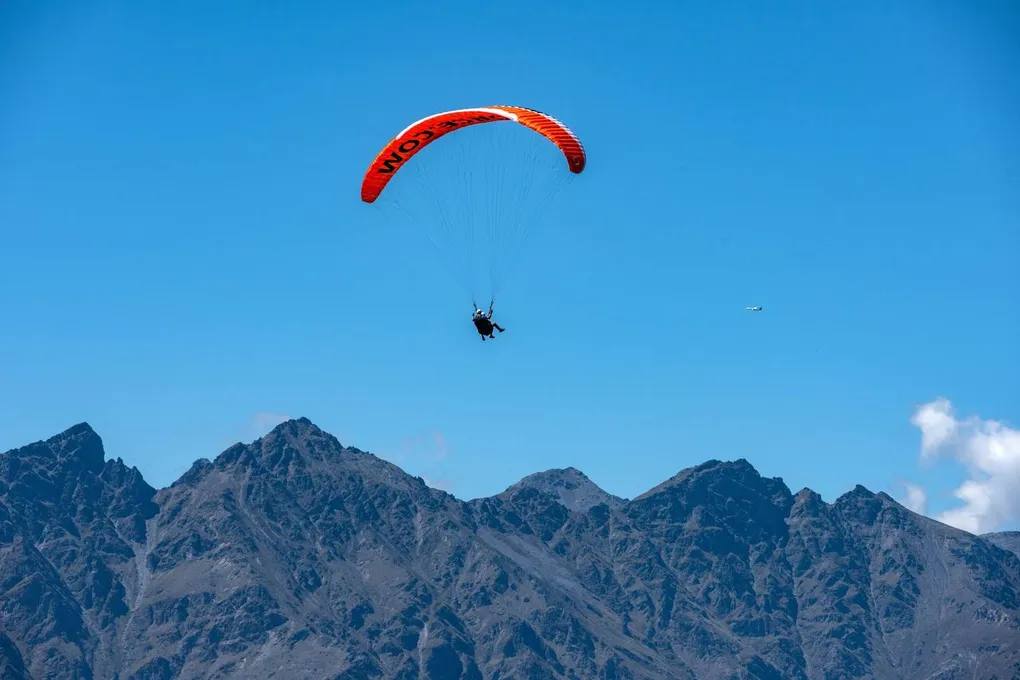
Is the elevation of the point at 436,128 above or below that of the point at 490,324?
above

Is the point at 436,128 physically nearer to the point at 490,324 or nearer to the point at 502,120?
the point at 502,120

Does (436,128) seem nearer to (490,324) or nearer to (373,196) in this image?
(373,196)

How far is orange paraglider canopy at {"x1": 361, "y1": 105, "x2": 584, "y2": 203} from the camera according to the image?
431 feet

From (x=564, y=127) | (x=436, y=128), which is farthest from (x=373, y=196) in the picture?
(x=564, y=127)

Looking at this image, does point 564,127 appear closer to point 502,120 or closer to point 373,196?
point 502,120

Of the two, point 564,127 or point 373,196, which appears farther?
point 373,196

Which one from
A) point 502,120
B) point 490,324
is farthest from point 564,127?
point 490,324

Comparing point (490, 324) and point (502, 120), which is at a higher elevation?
point (502, 120)

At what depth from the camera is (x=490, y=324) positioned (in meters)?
138

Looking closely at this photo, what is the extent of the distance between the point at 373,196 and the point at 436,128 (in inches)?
329

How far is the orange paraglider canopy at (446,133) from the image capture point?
131500 mm

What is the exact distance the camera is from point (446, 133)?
141 metres

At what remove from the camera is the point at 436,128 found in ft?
458

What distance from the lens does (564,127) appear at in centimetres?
13238
